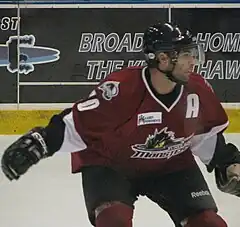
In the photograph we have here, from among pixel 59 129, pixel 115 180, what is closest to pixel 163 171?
pixel 115 180

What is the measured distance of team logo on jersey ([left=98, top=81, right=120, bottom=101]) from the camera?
85.3 inches

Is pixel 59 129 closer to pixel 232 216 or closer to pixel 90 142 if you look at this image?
pixel 90 142

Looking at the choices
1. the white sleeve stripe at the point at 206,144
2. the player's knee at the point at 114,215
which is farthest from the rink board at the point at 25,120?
the player's knee at the point at 114,215

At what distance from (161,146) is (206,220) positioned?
0.84ft

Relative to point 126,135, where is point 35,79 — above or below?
below

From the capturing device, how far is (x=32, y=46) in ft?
14.1

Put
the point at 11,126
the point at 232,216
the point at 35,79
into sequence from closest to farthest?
the point at 232,216 → the point at 11,126 → the point at 35,79

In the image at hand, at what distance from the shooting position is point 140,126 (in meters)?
2.17

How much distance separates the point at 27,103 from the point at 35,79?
15 centimetres

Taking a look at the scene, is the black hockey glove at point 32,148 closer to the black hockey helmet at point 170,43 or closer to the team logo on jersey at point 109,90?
A: the team logo on jersey at point 109,90

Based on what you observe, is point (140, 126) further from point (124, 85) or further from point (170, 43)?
point (170, 43)

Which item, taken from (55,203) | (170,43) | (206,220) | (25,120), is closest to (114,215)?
(206,220)

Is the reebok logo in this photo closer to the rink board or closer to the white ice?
the white ice

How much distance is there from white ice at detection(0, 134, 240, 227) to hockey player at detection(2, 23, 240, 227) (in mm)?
578
